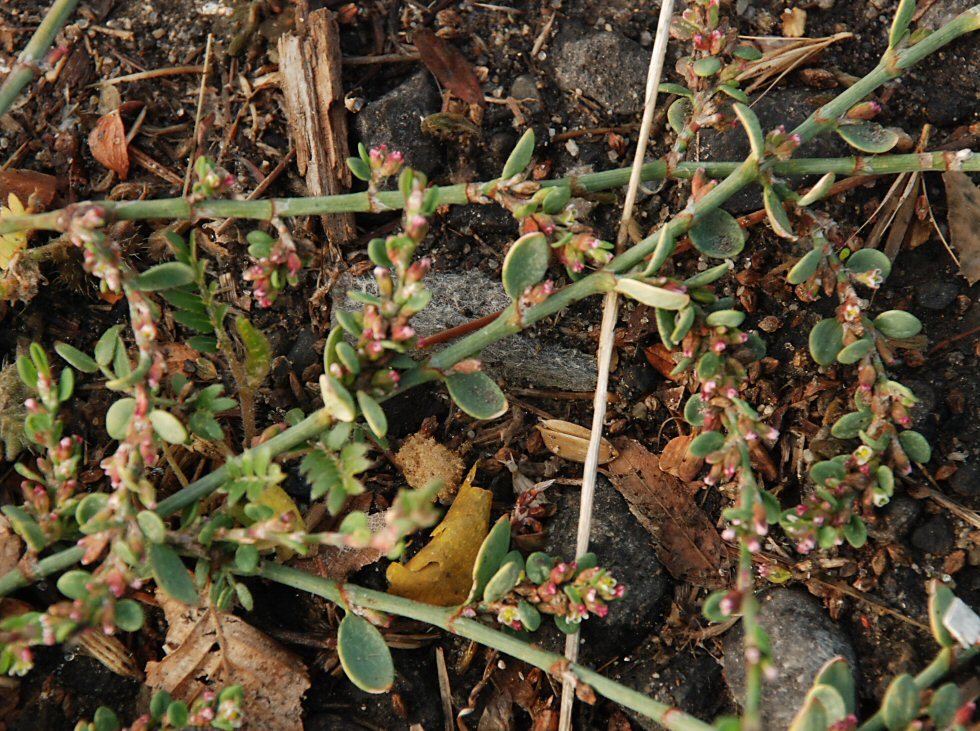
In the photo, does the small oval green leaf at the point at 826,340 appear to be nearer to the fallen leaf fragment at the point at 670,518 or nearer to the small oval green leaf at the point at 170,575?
the fallen leaf fragment at the point at 670,518

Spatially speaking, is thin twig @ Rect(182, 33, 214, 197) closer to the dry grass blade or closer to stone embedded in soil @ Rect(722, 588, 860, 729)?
the dry grass blade

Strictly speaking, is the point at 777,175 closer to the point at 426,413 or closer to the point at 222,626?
the point at 426,413

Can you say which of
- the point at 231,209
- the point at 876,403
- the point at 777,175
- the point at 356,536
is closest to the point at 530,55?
the point at 777,175

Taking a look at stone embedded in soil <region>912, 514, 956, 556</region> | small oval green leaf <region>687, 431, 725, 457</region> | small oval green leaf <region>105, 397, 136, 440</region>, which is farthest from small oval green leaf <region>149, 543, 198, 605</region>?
stone embedded in soil <region>912, 514, 956, 556</region>

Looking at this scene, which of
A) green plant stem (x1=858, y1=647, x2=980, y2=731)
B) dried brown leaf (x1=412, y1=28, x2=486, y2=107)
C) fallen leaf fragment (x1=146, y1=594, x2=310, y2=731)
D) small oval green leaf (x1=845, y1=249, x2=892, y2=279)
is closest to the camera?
green plant stem (x1=858, y1=647, x2=980, y2=731)

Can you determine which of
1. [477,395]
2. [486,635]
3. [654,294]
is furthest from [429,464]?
[654,294]
